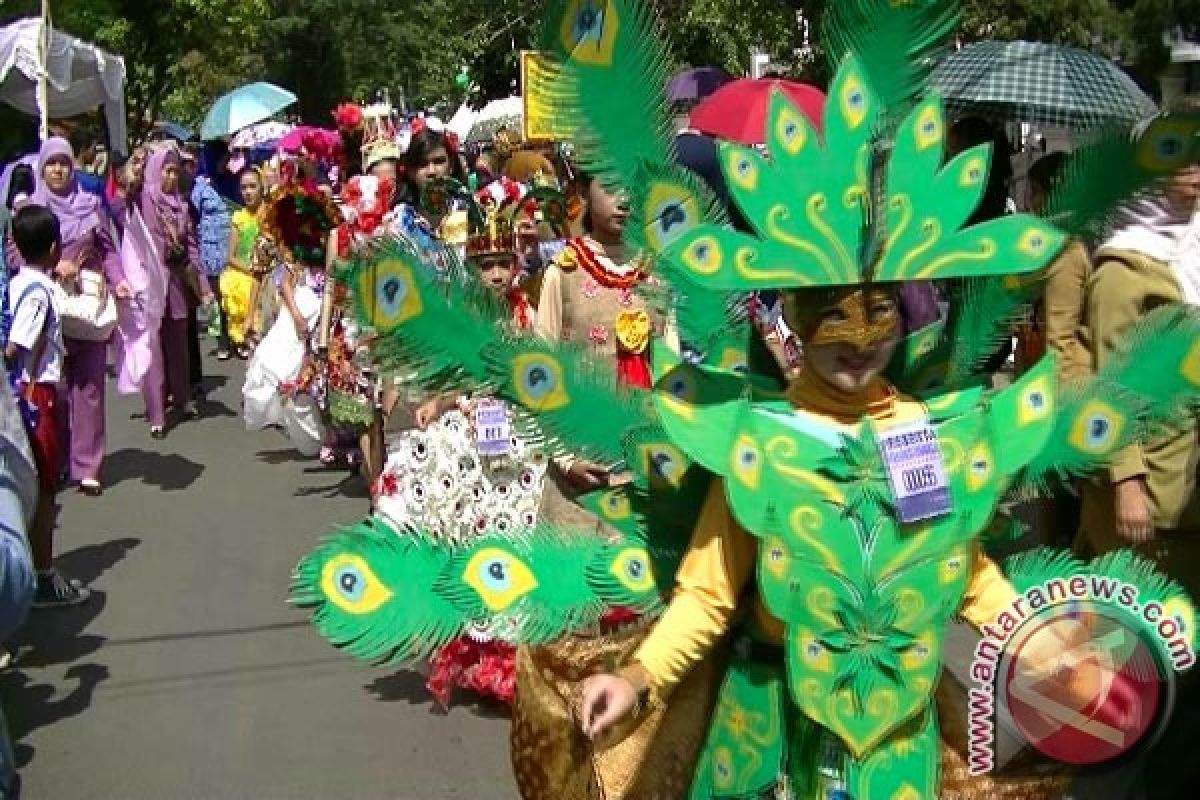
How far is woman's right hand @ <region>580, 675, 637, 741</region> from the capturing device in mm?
2588

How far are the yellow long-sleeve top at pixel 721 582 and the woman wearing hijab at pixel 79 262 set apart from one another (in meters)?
6.29

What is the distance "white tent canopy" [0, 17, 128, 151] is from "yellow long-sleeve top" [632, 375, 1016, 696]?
510 inches

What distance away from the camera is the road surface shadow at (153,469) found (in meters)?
9.69

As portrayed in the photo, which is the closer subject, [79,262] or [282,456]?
[79,262]

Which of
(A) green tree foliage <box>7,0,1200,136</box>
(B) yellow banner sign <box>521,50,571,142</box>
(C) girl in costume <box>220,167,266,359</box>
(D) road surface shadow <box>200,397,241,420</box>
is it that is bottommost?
(D) road surface shadow <box>200,397,241,420</box>

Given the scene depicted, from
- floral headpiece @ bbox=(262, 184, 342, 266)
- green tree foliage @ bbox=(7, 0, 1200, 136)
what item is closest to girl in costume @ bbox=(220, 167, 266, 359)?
green tree foliage @ bbox=(7, 0, 1200, 136)

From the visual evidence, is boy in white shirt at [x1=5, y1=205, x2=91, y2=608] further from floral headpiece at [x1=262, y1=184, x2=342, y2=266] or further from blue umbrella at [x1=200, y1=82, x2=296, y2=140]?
blue umbrella at [x1=200, y1=82, x2=296, y2=140]

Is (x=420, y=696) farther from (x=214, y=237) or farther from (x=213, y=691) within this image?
(x=214, y=237)

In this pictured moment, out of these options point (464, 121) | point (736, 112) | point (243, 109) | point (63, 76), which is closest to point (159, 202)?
point (63, 76)

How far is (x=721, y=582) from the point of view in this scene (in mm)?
2779

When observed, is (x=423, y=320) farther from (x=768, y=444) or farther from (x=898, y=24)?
(x=898, y=24)

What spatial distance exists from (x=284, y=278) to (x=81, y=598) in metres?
2.92

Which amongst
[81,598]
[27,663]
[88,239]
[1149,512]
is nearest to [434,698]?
[27,663]

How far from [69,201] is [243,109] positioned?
14.4 m
